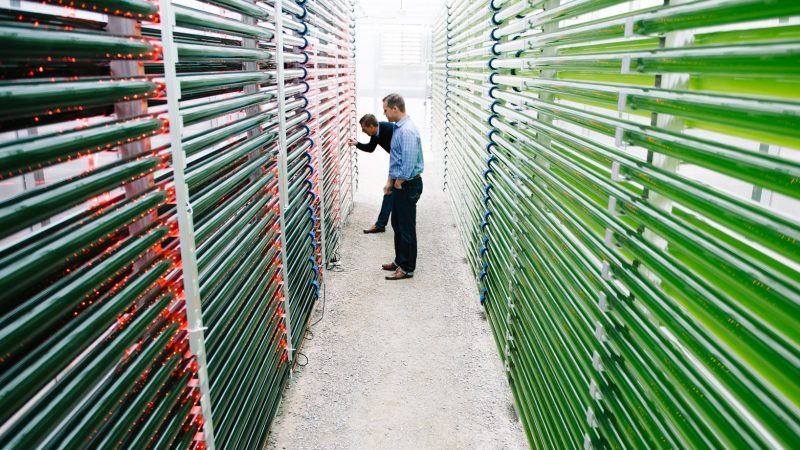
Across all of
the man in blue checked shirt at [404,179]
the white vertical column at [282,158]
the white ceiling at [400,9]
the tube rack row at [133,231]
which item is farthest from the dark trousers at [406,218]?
the white ceiling at [400,9]

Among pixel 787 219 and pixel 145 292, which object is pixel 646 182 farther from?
pixel 145 292

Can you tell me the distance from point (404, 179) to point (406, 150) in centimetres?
30

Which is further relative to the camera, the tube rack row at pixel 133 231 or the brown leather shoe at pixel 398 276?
the brown leather shoe at pixel 398 276

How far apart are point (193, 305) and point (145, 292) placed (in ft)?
1.00

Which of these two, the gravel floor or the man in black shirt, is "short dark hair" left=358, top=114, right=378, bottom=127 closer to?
the man in black shirt

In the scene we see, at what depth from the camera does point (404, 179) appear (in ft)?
18.5

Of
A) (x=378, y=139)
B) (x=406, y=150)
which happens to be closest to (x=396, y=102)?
(x=406, y=150)

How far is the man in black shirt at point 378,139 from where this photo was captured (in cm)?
663

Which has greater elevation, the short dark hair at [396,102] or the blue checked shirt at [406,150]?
the short dark hair at [396,102]

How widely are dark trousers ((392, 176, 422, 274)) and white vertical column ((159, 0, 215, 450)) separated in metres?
3.76

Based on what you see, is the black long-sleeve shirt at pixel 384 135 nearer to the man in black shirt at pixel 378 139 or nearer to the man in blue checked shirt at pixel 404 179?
the man in black shirt at pixel 378 139

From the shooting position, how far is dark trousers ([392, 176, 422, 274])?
578 centimetres

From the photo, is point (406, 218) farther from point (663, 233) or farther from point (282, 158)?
point (663, 233)

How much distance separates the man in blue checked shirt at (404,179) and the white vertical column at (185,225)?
3.72 metres
